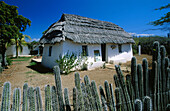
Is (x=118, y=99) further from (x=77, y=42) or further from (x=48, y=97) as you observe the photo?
(x=77, y=42)

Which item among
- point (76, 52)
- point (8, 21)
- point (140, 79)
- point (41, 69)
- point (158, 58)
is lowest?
point (41, 69)

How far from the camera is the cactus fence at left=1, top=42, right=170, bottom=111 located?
1.42m

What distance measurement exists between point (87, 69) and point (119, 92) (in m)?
6.33

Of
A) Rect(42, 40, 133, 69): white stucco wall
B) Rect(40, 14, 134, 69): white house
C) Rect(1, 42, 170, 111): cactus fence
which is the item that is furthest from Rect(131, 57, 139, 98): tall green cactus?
Rect(42, 40, 133, 69): white stucco wall

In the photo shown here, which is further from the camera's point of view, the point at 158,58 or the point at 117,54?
the point at 117,54

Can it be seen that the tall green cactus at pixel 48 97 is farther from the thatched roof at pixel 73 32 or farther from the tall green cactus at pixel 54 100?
the thatched roof at pixel 73 32

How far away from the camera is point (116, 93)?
1701 millimetres

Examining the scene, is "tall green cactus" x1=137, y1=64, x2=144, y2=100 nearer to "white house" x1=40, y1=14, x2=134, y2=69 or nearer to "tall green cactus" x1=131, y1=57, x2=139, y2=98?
"tall green cactus" x1=131, y1=57, x2=139, y2=98

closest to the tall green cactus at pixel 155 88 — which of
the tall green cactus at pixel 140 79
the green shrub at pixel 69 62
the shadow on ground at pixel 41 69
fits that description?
the tall green cactus at pixel 140 79

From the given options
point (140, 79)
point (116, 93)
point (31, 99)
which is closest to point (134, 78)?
point (140, 79)

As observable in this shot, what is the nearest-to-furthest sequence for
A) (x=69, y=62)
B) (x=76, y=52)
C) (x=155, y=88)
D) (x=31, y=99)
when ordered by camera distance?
(x=31, y=99)
(x=155, y=88)
(x=69, y=62)
(x=76, y=52)

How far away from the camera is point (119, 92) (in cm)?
172

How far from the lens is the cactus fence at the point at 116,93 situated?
1425 millimetres

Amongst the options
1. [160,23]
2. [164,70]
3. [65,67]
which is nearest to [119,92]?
[164,70]
